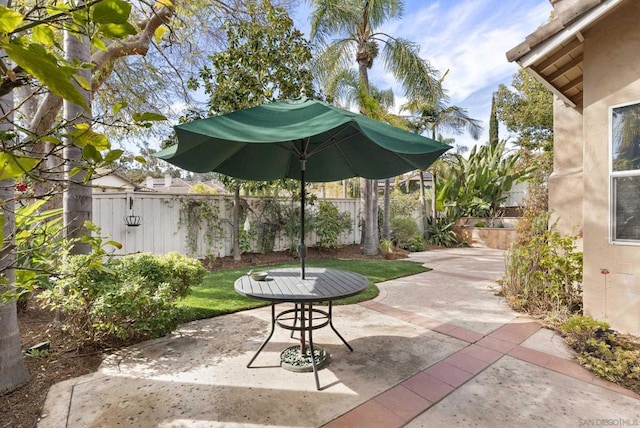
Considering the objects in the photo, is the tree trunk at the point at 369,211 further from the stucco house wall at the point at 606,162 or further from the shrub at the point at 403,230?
the stucco house wall at the point at 606,162

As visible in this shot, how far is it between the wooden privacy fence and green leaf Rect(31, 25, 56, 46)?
747 centimetres

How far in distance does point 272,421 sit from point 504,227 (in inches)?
552

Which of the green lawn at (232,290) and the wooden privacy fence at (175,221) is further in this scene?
the wooden privacy fence at (175,221)

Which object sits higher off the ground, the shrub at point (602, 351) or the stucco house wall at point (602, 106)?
the stucco house wall at point (602, 106)

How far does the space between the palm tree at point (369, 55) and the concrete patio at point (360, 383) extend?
676 cm

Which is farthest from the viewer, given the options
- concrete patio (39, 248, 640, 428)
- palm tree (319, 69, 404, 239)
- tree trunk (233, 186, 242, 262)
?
palm tree (319, 69, 404, 239)

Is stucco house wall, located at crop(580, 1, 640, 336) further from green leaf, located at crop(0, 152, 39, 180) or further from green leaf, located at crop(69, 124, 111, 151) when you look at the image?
green leaf, located at crop(0, 152, 39, 180)

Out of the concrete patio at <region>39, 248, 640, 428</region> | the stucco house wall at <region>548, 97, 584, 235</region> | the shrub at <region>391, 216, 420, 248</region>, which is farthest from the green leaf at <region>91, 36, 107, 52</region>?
the shrub at <region>391, 216, 420, 248</region>

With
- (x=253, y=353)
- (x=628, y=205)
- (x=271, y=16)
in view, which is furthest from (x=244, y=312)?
(x=271, y=16)

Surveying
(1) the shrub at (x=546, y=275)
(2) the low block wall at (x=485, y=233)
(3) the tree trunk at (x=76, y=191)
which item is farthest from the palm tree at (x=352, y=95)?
(3) the tree trunk at (x=76, y=191)

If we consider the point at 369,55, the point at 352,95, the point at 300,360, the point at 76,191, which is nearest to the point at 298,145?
the point at 300,360

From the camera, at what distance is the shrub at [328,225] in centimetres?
1069

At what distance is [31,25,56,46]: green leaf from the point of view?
89 centimetres

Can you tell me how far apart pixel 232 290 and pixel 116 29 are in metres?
5.70
